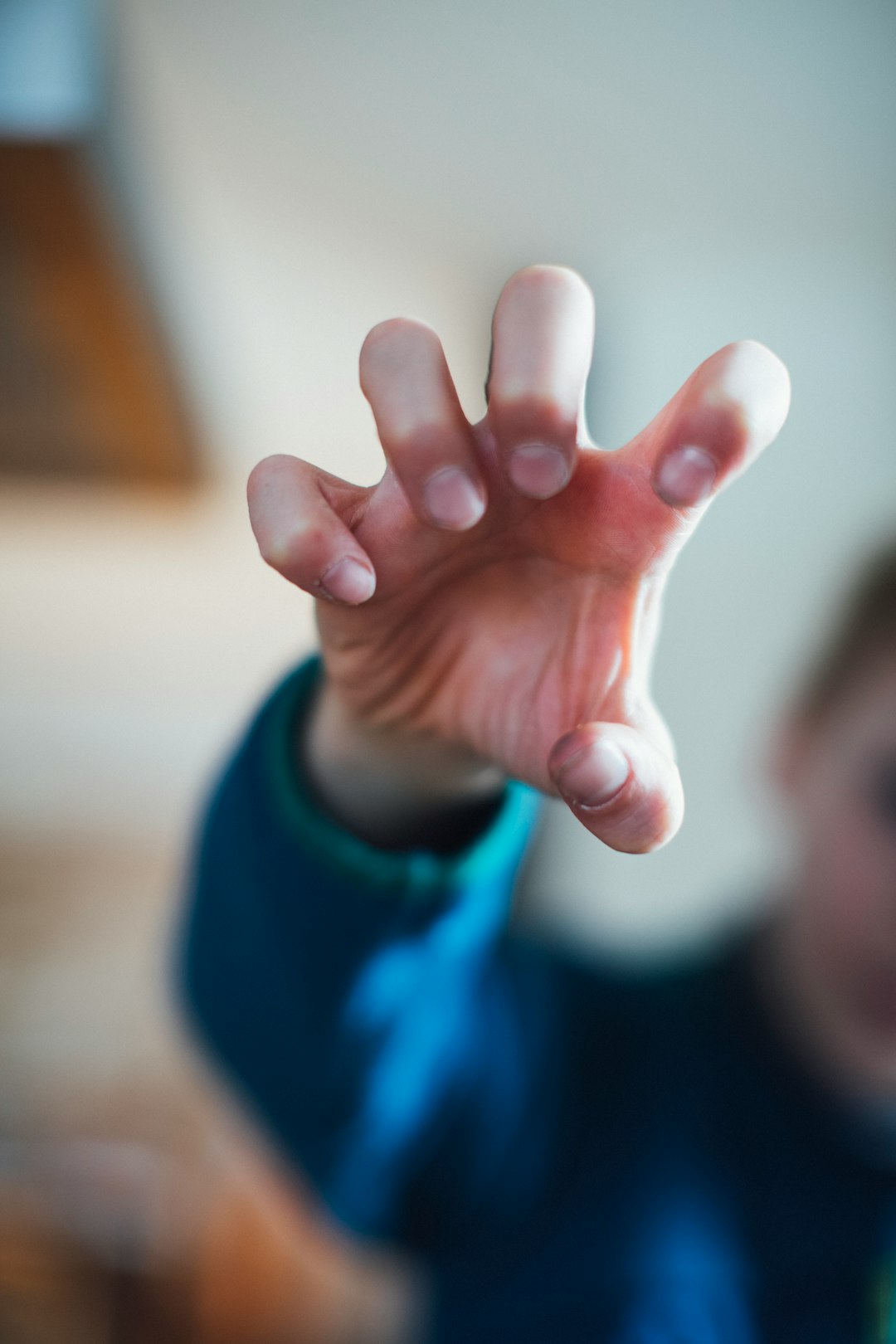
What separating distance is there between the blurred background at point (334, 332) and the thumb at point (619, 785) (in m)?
0.40

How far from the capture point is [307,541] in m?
0.21

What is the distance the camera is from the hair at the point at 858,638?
0.57 m

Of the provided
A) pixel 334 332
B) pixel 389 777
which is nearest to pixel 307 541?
pixel 389 777

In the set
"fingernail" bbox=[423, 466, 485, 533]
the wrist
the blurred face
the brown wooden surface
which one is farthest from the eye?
the brown wooden surface

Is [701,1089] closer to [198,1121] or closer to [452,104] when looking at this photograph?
[198,1121]

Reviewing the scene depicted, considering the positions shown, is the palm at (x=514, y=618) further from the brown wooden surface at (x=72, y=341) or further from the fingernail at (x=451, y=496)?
the brown wooden surface at (x=72, y=341)

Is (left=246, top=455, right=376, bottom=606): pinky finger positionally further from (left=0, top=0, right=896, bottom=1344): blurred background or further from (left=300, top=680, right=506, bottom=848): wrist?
(left=0, top=0, right=896, bottom=1344): blurred background

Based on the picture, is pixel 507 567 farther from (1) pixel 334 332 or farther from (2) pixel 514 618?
(1) pixel 334 332

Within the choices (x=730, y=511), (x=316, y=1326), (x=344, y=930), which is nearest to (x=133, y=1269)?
(x=316, y=1326)

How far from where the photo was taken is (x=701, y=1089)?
1.76ft

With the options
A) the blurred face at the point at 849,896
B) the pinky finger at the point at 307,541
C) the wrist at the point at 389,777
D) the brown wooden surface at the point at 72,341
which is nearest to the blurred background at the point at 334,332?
the brown wooden surface at the point at 72,341

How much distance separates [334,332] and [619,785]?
1.13m

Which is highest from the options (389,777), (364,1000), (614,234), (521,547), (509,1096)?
(614,234)

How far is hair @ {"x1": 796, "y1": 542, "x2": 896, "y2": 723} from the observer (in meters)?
0.57
